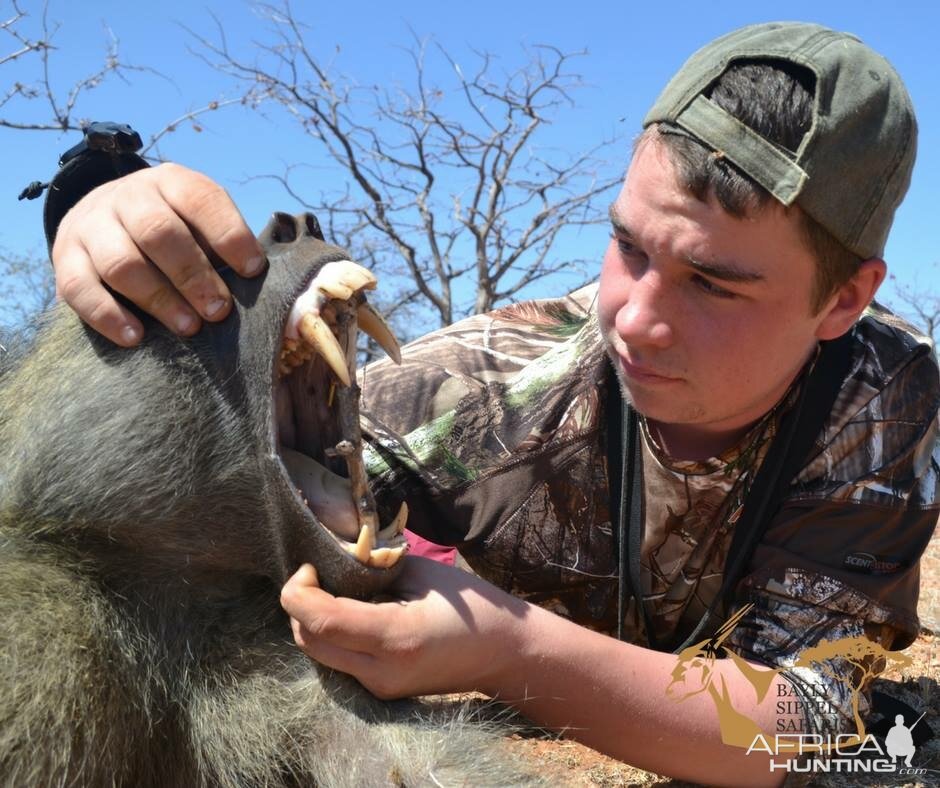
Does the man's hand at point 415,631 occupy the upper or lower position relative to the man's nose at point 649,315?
lower

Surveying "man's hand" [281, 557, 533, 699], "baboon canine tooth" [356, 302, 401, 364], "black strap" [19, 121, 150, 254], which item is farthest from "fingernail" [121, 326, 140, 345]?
"black strap" [19, 121, 150, 254]

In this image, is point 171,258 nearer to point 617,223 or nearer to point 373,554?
point 373,554

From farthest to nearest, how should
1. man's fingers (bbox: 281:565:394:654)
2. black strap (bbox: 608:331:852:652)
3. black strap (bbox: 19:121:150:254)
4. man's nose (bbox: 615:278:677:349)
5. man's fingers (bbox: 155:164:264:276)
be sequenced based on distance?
1. black strap (bbox: 19:121:150:254)
2. black strap (bbox: 608:331:852:652)
3. man's nose (bbox: 615:278:677:349)
4. man's fingers (bbox: 155:164:264:276)
5. man's fingers (bbox: 281:565:394:654)

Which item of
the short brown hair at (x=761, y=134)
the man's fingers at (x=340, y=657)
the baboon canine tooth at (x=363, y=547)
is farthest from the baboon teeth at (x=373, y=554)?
the short brown hair at (x=761, y=134)

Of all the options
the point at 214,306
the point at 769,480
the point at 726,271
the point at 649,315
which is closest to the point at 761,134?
the point at 726,271

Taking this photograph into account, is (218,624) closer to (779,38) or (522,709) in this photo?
A: (522,709)

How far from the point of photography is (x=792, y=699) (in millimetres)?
2199

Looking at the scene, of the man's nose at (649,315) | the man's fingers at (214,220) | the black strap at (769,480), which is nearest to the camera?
the man's fingers at (214,220)

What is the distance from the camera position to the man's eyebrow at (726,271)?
6.99 ft

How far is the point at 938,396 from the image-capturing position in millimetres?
2609

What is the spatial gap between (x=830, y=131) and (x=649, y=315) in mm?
511

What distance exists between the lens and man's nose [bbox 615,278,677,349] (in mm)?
2203

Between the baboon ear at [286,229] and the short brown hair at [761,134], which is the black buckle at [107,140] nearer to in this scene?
the baboon ear at [286,229]

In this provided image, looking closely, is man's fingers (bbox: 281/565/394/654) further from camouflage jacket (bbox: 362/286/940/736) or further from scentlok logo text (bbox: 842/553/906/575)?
scentlok logo text (bbox: 842/553/906/575)
